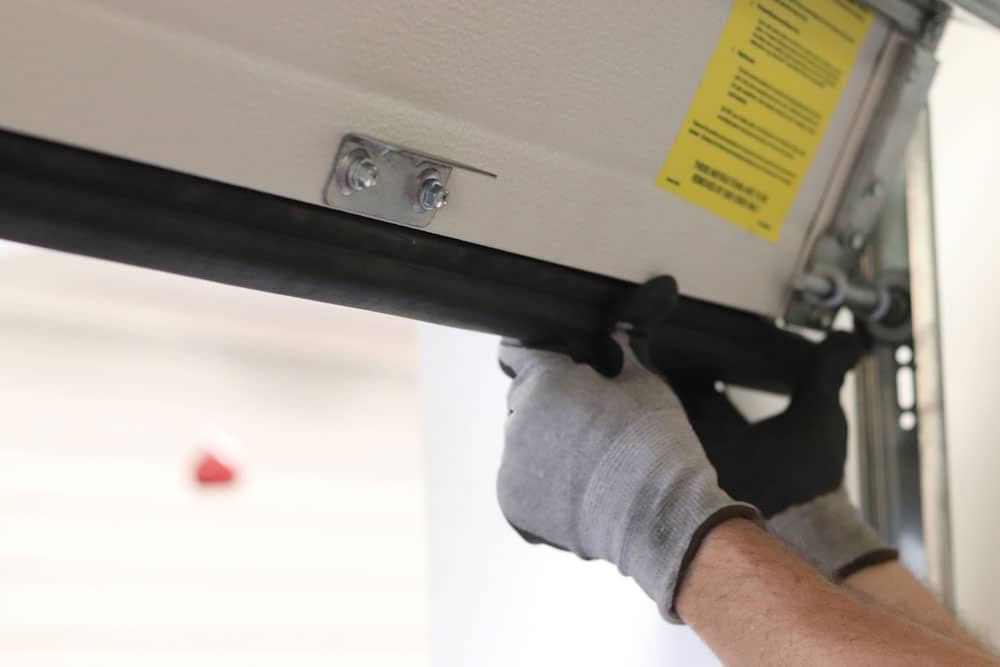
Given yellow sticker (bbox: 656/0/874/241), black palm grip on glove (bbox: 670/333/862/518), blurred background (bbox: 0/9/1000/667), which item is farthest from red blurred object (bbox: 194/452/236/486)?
yellow sticker (bbox: 656/0/874/241)

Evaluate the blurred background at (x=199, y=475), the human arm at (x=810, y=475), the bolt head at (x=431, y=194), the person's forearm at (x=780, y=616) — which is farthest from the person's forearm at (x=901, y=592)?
the blurred background at (x=199, y=475)

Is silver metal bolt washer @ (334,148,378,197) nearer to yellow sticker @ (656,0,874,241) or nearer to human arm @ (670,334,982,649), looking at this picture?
yellow sticker @ (656,0,874,241)

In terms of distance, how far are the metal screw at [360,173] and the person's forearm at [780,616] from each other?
34 centimetres

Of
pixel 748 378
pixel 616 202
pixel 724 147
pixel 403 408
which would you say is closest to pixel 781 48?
pixel 724 147

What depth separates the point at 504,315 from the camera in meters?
A: 0.74

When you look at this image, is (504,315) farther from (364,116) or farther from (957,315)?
(957,315)

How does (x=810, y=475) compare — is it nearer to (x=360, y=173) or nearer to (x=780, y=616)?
(x=780, y=616)

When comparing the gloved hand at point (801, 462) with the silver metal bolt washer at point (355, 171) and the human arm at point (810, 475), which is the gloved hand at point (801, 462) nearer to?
the human arm at point (810, 475)

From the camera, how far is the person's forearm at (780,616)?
551mm

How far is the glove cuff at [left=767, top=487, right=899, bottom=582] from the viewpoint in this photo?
897 millimetres

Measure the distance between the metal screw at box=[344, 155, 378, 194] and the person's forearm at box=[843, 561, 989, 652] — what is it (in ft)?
1.91

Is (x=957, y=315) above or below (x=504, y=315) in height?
above

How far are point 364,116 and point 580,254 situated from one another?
0.79 feet

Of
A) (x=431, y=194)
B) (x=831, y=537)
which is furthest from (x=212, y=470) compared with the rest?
(x=431, y=194)
